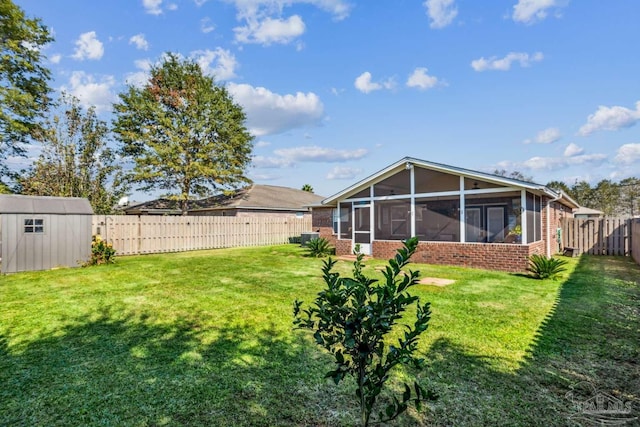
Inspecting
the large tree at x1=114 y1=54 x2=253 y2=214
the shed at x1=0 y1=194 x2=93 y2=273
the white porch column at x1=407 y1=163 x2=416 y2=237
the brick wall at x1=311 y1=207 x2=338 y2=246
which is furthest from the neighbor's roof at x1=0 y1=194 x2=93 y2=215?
the large tree at x1=114 y1=54 x2=253 y2=214

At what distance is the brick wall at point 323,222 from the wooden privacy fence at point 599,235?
10738 mm

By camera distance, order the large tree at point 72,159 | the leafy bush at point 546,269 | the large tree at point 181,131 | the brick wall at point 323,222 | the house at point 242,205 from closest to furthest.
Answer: the leafy bush at point 546,269 < the large tree at point 72,159 < the brick wall at point 323,222 < the large tree at point 181,131 < the house at point 242,205

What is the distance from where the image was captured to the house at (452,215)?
951cm

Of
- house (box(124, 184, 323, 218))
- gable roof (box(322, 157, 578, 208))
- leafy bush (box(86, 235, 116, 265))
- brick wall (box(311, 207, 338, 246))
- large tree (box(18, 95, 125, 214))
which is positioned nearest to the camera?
gable roof (box(322, 157, 578, 208))

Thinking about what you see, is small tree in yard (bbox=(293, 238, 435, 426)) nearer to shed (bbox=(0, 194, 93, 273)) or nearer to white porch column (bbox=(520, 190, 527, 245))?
white porch column (bbox=(520, 190, 527, 245))

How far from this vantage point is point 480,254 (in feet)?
32.2

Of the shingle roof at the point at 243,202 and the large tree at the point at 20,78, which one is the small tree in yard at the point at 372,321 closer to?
the shingle roof at the point at 243,202

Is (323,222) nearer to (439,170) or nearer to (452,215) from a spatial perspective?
(439,170)

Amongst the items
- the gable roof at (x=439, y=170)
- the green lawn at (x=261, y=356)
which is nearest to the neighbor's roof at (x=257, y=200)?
the gable roof at (x=439, y=170)

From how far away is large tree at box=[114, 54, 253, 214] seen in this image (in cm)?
2266

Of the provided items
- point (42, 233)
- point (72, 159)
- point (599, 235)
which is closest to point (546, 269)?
point (599, 235)

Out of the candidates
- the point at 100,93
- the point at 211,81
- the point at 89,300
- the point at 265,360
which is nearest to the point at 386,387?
the point at 265,360

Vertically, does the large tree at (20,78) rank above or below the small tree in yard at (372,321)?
above

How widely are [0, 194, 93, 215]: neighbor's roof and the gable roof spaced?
8783 millimetres
